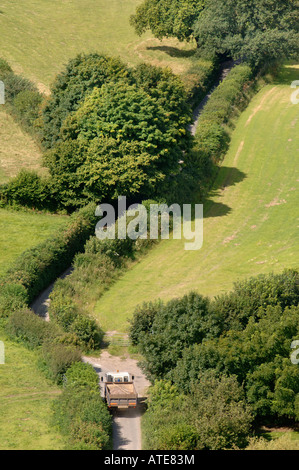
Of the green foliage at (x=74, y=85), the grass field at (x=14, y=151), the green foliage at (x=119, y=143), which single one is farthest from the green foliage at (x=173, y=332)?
the green foliage at (x=74, y=85)

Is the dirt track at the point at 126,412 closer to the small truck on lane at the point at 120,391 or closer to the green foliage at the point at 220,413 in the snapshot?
the small truck on lane at the point at 120,391

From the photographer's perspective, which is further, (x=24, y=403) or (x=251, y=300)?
(x=251, y=300)

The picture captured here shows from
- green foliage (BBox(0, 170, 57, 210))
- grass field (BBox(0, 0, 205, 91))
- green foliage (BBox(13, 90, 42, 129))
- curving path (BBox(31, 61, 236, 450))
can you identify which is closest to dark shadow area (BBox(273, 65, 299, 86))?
grass field (BBox(0, 0, 205, 91))

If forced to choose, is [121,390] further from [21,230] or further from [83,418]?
[21,230]

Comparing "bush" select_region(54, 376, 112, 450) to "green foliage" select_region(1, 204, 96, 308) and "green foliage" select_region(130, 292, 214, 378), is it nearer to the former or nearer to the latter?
"green foliage" select_region(130, 292, 214, 378)

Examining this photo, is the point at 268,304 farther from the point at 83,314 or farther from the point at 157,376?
the point at 83,314

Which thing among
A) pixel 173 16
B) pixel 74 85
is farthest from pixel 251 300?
pixel 173 16
